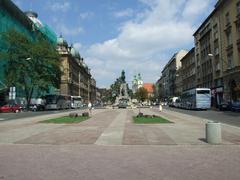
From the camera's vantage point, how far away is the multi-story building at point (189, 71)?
95.1m

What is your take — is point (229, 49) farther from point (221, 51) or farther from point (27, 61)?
point (27, 61)

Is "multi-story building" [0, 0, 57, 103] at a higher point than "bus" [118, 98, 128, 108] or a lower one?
higher

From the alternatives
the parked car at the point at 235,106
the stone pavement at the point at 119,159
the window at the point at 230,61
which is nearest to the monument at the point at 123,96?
the window at the point at 230,61

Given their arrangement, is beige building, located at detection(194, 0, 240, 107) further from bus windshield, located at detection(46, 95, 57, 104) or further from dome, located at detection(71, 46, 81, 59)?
dome, located at detection(71, 46, 81, 59)

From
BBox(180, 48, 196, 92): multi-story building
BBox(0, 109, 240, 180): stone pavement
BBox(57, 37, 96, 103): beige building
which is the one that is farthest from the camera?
BBox(57, 37, 96, 103): beige building

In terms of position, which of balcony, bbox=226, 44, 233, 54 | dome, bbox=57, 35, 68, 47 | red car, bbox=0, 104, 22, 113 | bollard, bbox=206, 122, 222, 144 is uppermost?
dome, bbox=57, 35, 68, 47

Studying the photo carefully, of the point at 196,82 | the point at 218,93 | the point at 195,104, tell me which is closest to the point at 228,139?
the point at 195,104

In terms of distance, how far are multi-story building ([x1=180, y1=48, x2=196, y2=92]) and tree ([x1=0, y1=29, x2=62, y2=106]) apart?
38355 mm

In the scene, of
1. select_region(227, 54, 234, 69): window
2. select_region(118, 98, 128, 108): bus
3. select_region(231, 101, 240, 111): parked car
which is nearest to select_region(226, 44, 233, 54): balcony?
select_region(227, 54, 234, 69): window

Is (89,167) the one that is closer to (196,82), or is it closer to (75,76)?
(196,82)

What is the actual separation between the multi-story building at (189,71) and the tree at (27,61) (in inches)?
1510

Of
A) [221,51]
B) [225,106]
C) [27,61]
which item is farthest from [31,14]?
[225,106]

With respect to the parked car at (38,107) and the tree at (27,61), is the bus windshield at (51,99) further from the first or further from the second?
the parked car at (38,107)

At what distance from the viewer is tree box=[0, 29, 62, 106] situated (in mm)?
66312
